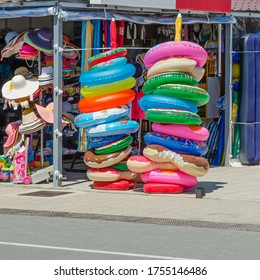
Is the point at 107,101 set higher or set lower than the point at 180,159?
higher

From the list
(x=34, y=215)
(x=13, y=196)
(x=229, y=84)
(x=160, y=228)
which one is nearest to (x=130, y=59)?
(x=229, y=84)

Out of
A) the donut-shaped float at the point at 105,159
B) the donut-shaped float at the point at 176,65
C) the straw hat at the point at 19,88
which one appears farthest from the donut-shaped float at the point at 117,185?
the straw hat at the point at 19,88

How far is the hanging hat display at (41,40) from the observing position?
59.7 ft

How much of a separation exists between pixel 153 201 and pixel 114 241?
12.7 feet

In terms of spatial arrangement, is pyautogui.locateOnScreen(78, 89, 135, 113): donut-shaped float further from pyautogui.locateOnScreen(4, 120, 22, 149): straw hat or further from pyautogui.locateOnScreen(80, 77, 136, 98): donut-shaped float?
pyautogui.locateOnScreen(4, 120, 22, 149): straw hat

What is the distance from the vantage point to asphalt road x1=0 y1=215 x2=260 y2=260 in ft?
32.9

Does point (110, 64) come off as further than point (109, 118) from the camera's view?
Yes

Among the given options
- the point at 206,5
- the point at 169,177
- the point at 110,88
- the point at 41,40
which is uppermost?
the point at 206,5

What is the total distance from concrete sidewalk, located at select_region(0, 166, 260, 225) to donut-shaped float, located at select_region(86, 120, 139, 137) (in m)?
1.05

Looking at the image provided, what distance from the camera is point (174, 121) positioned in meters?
15.3

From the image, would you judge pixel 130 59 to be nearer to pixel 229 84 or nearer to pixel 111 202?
pixel 229 84

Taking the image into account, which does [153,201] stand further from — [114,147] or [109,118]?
[109,118]

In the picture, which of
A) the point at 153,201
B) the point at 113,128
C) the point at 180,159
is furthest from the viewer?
the point at 113,128

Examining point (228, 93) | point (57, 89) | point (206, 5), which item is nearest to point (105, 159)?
point (57, 89)
